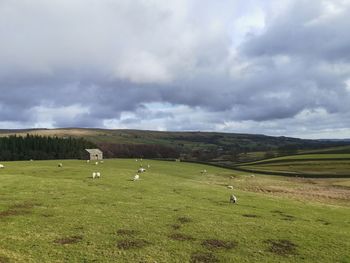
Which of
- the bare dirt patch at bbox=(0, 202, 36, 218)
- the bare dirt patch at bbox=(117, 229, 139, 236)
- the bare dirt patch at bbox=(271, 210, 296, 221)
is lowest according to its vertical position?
the bare dirt patch at bbox=(271, 210, 296, 221)

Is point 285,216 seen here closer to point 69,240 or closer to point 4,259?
point 69,240

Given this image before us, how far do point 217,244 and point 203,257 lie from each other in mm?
2686

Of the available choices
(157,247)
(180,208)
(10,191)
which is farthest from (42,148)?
(157,247)

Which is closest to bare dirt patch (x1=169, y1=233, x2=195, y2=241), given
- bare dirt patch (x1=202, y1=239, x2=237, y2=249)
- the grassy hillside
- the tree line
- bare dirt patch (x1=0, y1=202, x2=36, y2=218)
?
bare dirt patch (x1=202, y1=239, x2=237, y2=249)

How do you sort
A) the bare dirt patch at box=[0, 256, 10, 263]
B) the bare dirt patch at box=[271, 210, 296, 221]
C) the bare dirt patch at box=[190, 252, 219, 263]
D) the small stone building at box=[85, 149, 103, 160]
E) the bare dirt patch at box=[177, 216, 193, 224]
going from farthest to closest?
the small stone building at box=[85, 149, 103, 160], the bare dirt patch at box=[271, 210, 296, 221], the bare dirt patch at box=[177, 216, 193, 224], the bare dirt patch at box=[190, 252, 219, 263], the bare dirt patch at box=[0, 256, 10, 263]

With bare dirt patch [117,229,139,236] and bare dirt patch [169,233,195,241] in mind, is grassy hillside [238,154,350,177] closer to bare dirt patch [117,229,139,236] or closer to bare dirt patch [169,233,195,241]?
bare dirt patch [169,233,195,241]

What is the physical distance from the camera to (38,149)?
152 meters

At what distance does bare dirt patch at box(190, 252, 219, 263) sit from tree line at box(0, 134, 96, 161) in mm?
134835

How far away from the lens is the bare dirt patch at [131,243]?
2120 cm

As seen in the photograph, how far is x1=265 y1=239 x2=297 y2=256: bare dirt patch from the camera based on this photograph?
2163 centimetres

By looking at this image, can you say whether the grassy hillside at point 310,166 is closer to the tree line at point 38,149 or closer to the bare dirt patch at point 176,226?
the tree line at point 38,149

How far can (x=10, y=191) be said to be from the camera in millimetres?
38625

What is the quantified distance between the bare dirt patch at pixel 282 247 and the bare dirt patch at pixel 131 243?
7.40m

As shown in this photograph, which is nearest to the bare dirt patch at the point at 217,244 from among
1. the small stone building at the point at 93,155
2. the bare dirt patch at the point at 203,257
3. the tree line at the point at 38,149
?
the bare dirt patch at the point at 203,257
